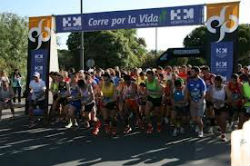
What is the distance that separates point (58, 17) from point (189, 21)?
4.97 meters

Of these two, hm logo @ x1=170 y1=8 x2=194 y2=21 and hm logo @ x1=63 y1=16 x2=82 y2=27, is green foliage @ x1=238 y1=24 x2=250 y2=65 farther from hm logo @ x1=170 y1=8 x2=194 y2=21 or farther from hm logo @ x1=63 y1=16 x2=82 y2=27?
hm logo @ x1=170 y1=8 x2=194 y2=21

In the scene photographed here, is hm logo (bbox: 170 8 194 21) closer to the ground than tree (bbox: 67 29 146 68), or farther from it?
closer to the ground

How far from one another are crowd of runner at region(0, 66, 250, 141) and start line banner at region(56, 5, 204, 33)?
1818 millimetres

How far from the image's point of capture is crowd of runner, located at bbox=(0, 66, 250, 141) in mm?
10586

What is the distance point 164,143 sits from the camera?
10.2 metres

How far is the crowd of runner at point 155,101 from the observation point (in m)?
10.6

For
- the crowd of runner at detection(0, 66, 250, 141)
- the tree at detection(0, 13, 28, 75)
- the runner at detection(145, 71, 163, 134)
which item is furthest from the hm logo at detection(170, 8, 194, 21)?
the tree at detection(0, 13, 28, 75)

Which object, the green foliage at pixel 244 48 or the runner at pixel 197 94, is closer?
the runner at pixel 197 94

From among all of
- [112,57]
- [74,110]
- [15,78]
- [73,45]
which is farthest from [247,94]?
[73,45]

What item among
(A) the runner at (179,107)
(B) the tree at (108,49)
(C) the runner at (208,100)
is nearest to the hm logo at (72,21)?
(C) the runner at (208,100)

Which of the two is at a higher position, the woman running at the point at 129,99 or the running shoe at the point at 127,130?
the woman running at the point at 129,99

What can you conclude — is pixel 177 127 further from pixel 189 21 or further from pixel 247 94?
pixel 189 21

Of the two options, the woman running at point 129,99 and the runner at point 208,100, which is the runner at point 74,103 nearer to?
the woman running at point 129,99

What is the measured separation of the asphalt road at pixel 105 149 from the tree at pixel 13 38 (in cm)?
2767
